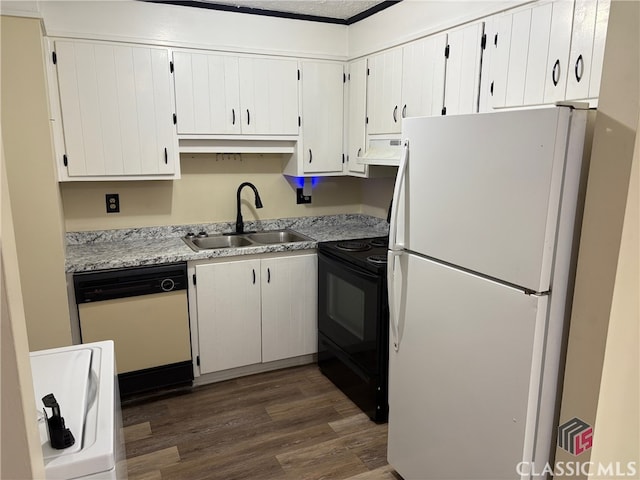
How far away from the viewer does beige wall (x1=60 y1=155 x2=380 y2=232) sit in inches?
117

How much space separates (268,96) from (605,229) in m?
2.34

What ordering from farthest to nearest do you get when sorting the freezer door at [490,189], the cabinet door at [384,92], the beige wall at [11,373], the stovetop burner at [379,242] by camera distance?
1. the stovetop burner at [379,242]
2. the cabinet door at [384,92]
3. the freezer door at [490,189]
4. the beige wall at [11,373]

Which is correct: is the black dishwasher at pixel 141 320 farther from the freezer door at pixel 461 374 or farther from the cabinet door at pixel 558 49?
the cabinet door at pixel 558 49

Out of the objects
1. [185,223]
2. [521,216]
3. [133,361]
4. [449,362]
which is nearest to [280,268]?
[185,223]

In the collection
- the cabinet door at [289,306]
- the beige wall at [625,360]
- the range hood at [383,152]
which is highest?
the range hood at [383,152]

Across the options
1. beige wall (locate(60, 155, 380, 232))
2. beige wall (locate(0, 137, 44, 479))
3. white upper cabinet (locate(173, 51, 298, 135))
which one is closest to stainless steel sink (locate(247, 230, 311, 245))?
beige wall (locate(60, 155, 380, 232))

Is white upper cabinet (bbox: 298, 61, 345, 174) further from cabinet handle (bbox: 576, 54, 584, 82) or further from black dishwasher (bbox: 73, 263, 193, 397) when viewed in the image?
cabinet handle (bbox: 576, 54, 584, 82)

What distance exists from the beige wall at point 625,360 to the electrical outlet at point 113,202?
9.57 feet

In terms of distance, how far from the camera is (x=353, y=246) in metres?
2.89

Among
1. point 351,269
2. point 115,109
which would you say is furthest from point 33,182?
point 351,269

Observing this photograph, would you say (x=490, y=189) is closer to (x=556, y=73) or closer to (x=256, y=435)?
(x=556, y=73)

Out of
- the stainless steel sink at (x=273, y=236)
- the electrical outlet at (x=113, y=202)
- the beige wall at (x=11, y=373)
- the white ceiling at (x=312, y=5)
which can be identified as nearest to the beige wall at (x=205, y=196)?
the electrical outlet at (x=113, y=202)

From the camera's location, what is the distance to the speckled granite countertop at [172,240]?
2.63 metres

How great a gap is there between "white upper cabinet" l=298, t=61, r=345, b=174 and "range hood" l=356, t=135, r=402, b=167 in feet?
0.92
